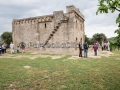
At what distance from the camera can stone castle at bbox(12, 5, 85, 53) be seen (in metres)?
24.3

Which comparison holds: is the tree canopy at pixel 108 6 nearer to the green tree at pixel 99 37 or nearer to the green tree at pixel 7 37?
the green tree at pixel 7 37

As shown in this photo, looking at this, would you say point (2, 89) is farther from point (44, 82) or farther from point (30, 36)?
point (30, 36)

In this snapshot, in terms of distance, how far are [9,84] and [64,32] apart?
18319 millimetres

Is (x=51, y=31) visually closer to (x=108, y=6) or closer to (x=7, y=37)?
(x=108, y=6)

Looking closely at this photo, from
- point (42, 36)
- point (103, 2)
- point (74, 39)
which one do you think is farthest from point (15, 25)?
point (103, 2)

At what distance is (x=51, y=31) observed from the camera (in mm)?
26906

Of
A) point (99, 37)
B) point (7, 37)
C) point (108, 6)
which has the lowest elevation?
point (108, 6)

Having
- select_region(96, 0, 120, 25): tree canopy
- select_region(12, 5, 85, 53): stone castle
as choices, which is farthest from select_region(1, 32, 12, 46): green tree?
select_region(96, 0, 120, 25): tree canopy

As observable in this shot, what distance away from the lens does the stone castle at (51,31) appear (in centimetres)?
2430

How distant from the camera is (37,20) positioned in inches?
1113

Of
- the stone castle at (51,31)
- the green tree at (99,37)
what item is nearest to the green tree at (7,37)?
the stone castle at (51,31)

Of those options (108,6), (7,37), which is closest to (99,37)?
(7,37)

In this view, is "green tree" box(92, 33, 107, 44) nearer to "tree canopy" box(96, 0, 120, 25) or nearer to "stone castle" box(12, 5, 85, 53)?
"stone castle" box(12, 5, 85, 53)

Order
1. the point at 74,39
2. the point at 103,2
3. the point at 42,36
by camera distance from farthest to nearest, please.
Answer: the point at 42,36 → the point at 74,39 → the point at 103,2
